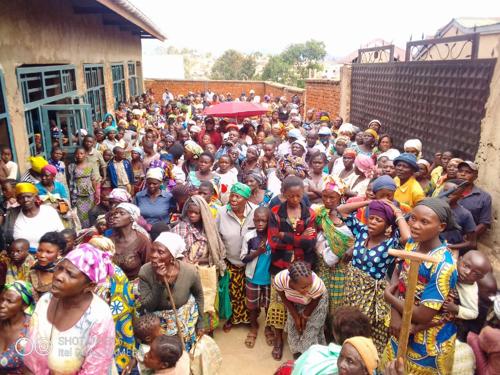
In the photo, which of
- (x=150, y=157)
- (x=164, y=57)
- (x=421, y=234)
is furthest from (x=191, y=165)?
(x=164, y=57)

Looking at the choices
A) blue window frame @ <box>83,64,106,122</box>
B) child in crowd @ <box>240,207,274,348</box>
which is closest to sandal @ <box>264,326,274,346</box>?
child in crowd @ <box>240,207,274,348</box>

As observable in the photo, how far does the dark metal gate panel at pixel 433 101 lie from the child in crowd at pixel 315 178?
182 centimetres

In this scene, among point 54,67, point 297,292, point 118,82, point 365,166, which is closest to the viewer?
point 297,292

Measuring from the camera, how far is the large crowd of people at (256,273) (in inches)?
84.2

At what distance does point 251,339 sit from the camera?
163 inches

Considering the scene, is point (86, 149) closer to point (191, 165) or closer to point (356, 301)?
point (191, 165)

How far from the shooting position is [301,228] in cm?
376

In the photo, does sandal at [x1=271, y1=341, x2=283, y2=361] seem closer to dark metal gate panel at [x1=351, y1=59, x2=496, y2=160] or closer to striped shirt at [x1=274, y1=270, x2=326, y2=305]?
striped shirt at [x1=274, y1=270, x2=326, y2=305]

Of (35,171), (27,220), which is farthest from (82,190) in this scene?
(27,220)

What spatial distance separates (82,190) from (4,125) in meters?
1.40

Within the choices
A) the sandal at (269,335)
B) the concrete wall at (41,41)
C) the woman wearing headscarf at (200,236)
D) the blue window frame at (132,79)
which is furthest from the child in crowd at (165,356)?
the blue window frame at (132,79)

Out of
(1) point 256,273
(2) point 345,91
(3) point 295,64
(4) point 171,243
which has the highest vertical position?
(3) point 295,64

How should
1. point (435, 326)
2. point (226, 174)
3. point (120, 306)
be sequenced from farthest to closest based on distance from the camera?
point (226, 174) < point (120, 306) < point (435, 326)

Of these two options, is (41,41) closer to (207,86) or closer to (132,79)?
(132,79)
